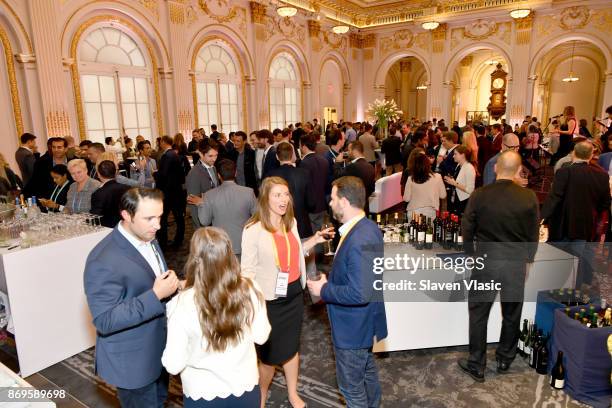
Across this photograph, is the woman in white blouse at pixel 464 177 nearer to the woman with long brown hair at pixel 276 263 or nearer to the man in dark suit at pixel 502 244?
the man in dark suit at pixel 502 244

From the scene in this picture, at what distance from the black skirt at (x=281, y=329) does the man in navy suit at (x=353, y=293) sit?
34cm

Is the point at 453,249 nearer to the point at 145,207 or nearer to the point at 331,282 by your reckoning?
the point at 331,282

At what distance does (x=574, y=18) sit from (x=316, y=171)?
12517 millimetres

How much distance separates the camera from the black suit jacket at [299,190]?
12.5 ft

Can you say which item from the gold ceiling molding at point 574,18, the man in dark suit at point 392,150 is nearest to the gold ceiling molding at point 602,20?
the gold ceiling molding at point 574,18

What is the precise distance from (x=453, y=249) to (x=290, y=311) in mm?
1484

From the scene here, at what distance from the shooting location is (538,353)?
2936 mm

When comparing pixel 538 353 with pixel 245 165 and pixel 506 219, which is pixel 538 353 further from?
pixel 245 165

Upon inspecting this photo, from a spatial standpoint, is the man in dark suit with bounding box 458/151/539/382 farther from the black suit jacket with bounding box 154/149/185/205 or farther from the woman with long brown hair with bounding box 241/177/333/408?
the black suit jacket with bounding box 154/149/185/205

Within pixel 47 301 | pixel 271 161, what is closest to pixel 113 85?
pixel 271 161

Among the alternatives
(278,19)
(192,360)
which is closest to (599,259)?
(192,360)

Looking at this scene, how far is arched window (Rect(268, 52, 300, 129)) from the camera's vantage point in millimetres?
12891

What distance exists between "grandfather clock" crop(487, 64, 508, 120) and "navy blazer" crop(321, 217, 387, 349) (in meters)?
18.1

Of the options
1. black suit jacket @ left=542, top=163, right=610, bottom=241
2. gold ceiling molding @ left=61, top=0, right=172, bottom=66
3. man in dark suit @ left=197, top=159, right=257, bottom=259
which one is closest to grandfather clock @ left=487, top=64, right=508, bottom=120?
gold ceiling molding @ left=61, top=0, right=172, bottom=66
